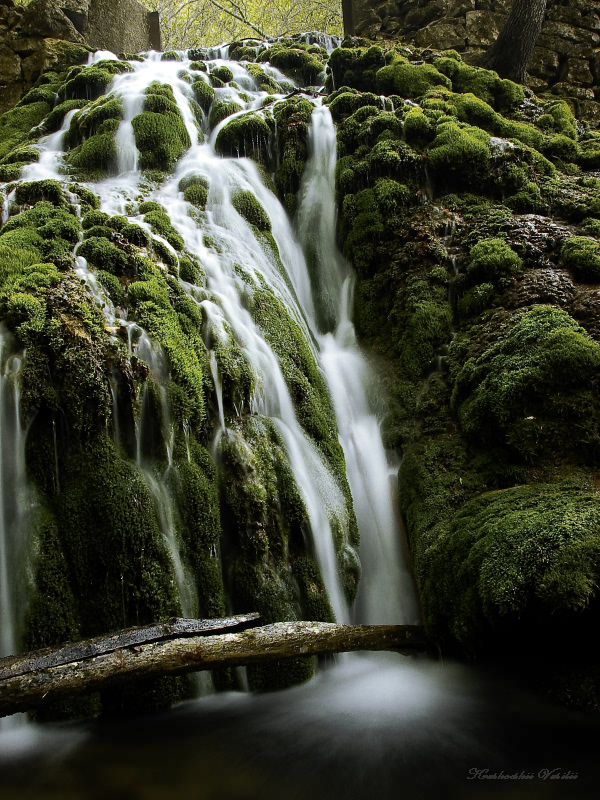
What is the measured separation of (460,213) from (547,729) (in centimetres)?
672

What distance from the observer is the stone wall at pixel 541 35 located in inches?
507

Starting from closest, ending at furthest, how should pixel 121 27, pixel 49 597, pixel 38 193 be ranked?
pixel 49 597, pixel 38 193, pixel 121 27

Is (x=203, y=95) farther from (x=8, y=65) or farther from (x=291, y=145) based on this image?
(x=8, y=65)

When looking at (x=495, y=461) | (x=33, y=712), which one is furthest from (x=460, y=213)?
(x=33, y=712)

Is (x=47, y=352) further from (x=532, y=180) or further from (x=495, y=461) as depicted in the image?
(x=532, y=180)

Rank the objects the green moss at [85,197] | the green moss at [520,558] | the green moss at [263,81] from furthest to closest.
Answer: the green moss at [263,81] → the green moss at [85,197] → the green moss at [520,558]

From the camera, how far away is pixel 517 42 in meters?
12.3

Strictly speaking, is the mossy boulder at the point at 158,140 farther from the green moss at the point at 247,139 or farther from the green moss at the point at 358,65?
the green moss at the point at 358,65

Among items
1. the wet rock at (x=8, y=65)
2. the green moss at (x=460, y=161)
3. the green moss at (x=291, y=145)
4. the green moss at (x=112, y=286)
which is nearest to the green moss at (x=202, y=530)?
the green moss at (x=112, y=286)

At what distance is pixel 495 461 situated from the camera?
544 centimetres

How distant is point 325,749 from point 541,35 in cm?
1607

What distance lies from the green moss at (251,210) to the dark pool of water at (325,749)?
6.51 m

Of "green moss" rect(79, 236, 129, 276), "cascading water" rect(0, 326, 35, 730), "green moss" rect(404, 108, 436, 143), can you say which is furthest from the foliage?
"cascading water" rect(0, 326, 35, 730)

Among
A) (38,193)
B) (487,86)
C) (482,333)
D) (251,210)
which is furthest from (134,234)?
(487,86)
